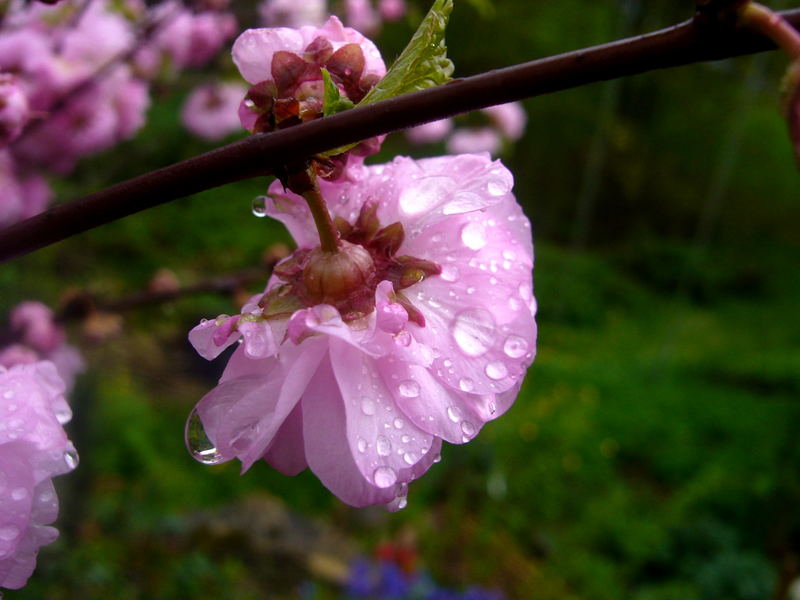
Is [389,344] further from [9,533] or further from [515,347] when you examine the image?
[9,533]

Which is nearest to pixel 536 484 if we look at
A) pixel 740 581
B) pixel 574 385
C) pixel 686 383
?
pixel 740 581

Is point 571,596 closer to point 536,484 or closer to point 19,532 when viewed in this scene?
point 536,484

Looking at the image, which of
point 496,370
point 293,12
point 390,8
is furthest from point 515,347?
point 390,8

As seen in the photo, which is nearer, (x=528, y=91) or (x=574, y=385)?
(x=528, y=91)

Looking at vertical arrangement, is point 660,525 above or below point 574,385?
above

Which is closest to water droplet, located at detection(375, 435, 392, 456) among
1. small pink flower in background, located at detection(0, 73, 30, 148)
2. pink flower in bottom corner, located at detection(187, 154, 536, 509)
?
pink flower in bottom corner, located at detection(187, 154, 536, 509)

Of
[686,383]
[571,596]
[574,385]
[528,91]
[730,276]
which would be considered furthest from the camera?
[730,276]

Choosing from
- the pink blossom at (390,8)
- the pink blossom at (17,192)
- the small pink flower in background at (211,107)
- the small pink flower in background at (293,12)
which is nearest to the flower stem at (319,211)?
the pink blossom at (17,192)

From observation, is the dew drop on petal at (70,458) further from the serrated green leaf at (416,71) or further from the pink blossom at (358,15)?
the pink blossom at (358,15)
